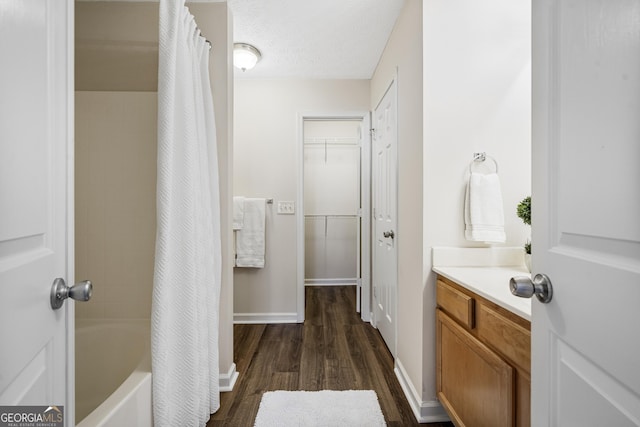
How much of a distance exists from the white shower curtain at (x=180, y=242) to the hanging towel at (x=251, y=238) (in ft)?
4.33

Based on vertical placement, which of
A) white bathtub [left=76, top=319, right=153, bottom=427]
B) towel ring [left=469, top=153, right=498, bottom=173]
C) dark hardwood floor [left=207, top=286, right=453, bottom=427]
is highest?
towel ring [left=469, top=153, right=498, bottom=173]

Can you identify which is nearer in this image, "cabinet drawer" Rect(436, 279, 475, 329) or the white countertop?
the white countertop

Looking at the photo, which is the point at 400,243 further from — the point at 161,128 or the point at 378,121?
the point at 161,128

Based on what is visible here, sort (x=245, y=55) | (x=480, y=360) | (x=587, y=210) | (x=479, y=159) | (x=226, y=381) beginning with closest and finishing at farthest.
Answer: (x=587, y=210)
(x=480, y=360)
(x=479, y=159)
(x=226, y=381)
(x=245, y=55)

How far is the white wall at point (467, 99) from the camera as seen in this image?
5.10 feet

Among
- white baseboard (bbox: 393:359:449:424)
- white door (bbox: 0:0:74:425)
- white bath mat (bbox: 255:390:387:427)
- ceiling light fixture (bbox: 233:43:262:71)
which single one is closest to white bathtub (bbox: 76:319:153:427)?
white bath mat (bbox: 255:390:387:427)

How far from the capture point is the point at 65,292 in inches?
27.4

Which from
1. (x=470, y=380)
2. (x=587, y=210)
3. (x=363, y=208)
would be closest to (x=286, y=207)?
(x=363, y=208)

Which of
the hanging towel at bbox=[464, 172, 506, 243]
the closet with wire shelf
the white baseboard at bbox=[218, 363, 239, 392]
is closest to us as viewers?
the hanging towel at bbox=[464, 172, 506, 243]

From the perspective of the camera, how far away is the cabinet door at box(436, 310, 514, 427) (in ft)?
3.37

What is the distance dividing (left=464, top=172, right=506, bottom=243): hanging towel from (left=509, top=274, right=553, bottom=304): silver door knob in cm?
84

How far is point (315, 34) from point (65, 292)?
2.23m

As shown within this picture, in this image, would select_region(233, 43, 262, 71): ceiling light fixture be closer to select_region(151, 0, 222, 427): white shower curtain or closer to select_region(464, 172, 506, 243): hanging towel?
select_region(151, 0, 222, 427): white shower curtain

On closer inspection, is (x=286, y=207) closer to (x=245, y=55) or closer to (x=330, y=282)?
(x=245, y=55)
